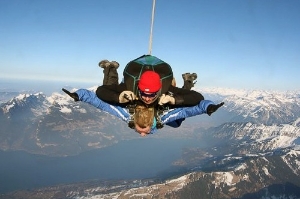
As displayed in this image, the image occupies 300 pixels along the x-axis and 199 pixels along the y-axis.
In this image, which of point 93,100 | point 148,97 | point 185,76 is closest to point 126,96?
point 148,97

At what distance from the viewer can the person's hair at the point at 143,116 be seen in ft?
21.2

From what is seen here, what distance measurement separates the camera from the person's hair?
6.46 meters

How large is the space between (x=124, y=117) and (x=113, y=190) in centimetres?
19615

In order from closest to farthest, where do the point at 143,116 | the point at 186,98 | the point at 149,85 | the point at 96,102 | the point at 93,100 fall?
the point at 149,85, the point at 143,116, the point at 186,98, the point at 93,100, the point at 96,102

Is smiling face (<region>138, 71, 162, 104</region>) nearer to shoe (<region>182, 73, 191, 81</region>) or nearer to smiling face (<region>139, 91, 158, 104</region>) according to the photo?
smiling face (<region>139, 91, 158, 104</region>)

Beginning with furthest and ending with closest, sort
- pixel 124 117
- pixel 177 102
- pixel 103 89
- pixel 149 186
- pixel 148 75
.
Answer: pixel 149 186 → pixel 124 117 → pixel 103 89 → pixel 177 102 → pixel 148 75

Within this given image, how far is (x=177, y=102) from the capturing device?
6.42 metres

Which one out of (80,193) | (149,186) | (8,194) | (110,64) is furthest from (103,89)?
(8,194)

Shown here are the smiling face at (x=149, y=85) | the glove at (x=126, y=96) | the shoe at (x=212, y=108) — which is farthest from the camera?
the glove at (x=126, y=96)

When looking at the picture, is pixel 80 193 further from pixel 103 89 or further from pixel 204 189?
pixel 103 89

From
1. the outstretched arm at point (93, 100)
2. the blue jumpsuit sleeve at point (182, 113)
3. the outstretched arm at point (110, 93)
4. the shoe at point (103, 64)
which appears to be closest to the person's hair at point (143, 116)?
the outstretched arm at point (110, 93)

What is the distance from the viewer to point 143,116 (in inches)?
256

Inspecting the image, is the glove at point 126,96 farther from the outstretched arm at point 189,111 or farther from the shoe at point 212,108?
the shoe at point 212,108

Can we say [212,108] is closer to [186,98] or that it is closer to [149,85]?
[186,98]
